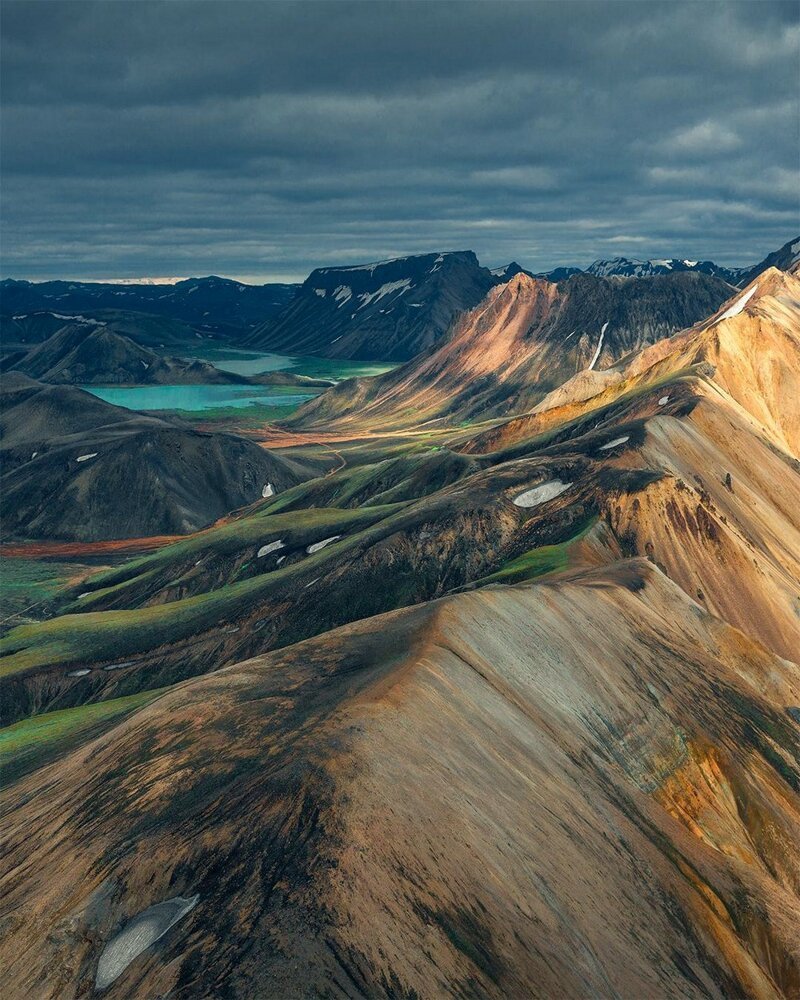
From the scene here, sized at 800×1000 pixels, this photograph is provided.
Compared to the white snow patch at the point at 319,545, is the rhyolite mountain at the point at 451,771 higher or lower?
higher

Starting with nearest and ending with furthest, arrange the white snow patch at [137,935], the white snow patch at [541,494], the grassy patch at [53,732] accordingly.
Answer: the white snow patch at [137,935] → the grassy patch at [53,732] → the white snow patch at [541,494]

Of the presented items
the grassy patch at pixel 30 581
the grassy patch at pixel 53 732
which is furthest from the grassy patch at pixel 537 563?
the grassy patch at pixel 30 581

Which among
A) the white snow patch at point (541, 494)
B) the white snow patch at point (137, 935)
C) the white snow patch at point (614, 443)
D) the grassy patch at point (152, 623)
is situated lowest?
the grassy patch at point (152, 623)

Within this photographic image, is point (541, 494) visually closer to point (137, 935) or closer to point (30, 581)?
point (137, 935)

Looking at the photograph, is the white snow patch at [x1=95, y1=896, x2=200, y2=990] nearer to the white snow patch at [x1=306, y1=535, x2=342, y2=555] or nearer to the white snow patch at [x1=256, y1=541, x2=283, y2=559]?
the white snow patch at [x1=306, y1=535, x2=342, y2=555]

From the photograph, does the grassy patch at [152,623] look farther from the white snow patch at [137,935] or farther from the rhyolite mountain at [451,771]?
the white snow patch at [137,935]

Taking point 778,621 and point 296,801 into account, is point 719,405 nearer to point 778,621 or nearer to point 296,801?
point 778,621
